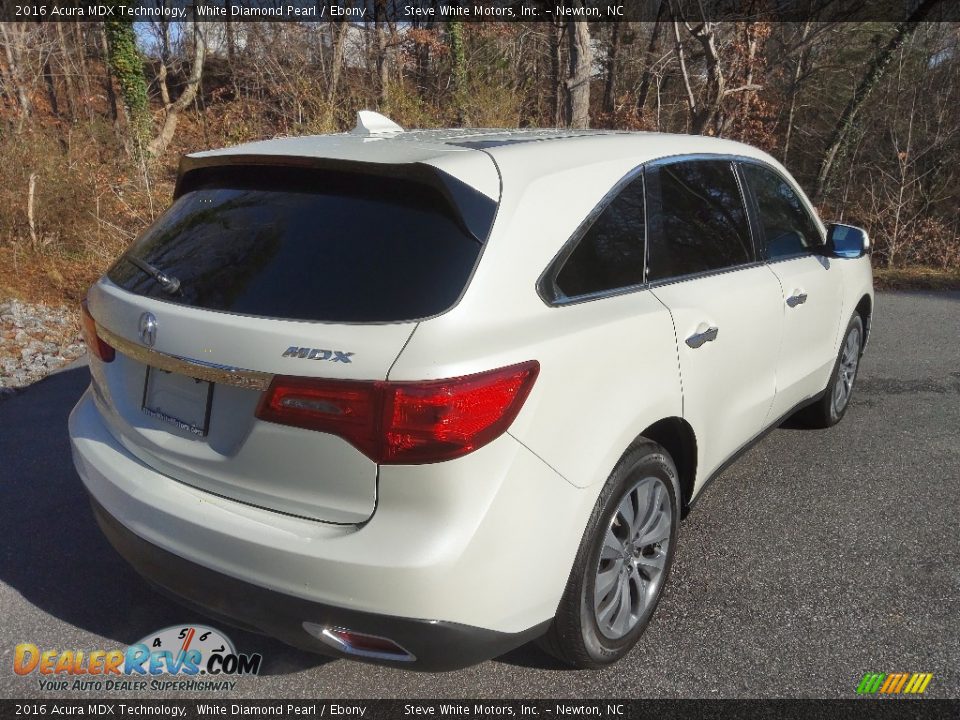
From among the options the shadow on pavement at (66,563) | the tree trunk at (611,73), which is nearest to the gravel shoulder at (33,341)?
the shadow on pavement at (66,563)

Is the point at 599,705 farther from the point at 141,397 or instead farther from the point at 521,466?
the point at 141,397

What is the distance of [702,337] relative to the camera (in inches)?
111

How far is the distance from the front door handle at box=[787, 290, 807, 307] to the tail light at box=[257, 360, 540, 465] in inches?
86.7

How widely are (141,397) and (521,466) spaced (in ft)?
4.08

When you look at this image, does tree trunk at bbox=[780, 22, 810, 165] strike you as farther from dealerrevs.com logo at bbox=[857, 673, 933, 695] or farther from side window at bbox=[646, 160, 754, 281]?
dealerrevs.com logo at bbox=[857, 673, 933, 695]

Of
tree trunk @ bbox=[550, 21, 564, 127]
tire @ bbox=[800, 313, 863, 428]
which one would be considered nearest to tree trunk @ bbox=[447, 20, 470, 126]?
tree trunk @ bbox=[550, 21, 564, 127]

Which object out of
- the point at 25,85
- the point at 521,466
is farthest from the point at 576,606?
the point at 25,85

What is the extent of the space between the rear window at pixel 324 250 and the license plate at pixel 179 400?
0.23 m

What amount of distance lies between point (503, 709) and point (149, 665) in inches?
48.8

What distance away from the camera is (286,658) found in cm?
264

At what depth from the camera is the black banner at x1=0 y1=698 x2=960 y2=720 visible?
238cm

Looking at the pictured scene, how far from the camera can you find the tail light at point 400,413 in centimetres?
188

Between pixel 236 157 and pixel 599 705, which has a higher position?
pixel 236 157

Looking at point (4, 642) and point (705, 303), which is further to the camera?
point (705, 303)
